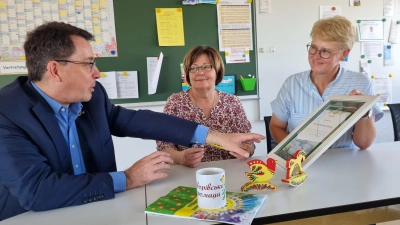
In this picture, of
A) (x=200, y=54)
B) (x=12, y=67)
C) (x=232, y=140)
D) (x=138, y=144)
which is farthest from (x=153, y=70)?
(x=232, y=140)

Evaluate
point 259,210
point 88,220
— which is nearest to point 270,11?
point 259,210

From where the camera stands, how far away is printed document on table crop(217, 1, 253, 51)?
2809 millimetres

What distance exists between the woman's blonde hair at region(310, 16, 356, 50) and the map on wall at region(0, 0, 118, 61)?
165cm

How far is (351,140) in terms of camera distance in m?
1.82

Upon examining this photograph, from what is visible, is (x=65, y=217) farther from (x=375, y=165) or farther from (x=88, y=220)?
(x=375, y=165)

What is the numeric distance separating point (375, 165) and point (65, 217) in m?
1.26

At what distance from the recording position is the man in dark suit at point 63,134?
42.4 inches

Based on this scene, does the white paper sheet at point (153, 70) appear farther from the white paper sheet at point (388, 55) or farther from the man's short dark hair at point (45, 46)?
the white paper sheet at point (388, 55)

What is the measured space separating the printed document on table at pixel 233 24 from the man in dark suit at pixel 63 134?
4.93ft

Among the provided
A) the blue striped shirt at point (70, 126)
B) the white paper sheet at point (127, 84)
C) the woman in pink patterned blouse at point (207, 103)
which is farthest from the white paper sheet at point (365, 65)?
the blue striped shirt at point (70, 126)

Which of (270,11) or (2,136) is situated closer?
(2,136)

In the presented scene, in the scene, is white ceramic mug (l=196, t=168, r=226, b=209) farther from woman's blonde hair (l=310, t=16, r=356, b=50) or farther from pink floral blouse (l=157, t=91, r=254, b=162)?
woman's blonde hair (l=310, t=16, r=356, b=50)

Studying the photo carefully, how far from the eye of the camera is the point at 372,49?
3143 mm

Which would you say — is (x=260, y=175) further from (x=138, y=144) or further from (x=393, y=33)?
(x=393, y=33)
